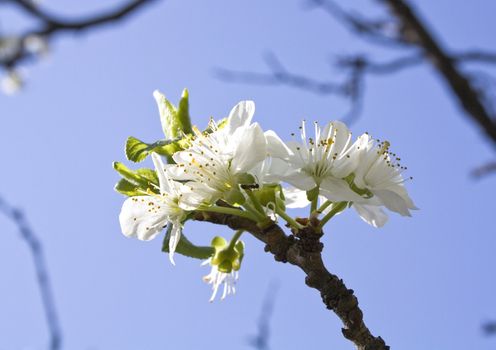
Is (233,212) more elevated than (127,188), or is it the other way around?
(127,188)

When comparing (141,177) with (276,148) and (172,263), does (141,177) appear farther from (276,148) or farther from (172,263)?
(276,148)

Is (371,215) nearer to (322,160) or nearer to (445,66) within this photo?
(322,160)

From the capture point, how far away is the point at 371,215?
7.79 feet

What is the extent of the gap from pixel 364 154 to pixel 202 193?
1.72 ft

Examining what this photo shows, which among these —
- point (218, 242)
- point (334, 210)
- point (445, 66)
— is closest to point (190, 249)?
point (218, 242)

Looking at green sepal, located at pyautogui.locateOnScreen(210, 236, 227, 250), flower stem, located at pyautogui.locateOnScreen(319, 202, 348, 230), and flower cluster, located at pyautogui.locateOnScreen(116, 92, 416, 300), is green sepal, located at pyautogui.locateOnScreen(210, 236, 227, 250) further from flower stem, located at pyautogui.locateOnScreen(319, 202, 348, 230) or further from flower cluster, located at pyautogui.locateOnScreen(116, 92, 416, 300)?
flower stem, located at pyautogui.locateOnScreen(319, 202, 348, 230)

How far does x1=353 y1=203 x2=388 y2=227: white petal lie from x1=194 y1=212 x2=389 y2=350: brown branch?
32cm

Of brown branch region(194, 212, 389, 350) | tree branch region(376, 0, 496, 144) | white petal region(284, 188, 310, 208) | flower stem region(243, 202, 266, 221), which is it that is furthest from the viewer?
white petal region(284, 188, 310, 208)

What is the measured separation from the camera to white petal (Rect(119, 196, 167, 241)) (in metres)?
2.34

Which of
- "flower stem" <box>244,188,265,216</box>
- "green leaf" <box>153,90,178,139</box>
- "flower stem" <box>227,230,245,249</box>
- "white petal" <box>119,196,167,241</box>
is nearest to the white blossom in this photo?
"flower stem" <box>244,188,265,216</box>

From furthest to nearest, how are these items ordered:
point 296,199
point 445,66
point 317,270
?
1. point 296,199
2. point 317,270
3. point 445,66

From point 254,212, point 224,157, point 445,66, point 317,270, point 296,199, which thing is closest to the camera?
point 445,66

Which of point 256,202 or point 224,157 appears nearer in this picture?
point 256,202

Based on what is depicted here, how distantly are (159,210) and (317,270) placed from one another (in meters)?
0.59
